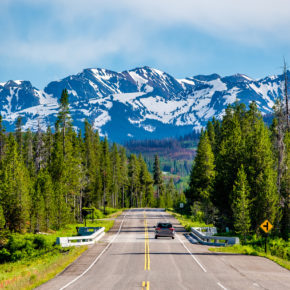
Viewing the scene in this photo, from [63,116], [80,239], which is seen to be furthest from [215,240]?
[63,116]

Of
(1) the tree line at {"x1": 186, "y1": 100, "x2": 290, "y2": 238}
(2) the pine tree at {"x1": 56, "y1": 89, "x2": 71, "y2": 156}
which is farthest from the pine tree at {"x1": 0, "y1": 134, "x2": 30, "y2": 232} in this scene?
(1) the tree line at {"x1": 186, "y1": 100, "x2": 290, "y2": 238}

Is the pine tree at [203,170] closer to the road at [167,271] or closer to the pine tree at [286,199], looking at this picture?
the pine tree at [286,199]

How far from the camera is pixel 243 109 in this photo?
63.1 m

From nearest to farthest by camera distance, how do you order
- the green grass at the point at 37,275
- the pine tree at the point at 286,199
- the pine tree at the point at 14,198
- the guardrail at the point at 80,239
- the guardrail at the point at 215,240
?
1. the green grass at the point at 37,275
2. the guardrail at the point at 80,239
3. the guardrail at the point at 215,240
4. the pine tree at the point at 286,199
5. the pine tree at the point at 14,198

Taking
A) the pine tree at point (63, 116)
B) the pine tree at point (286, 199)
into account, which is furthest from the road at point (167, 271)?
the pine tree at point (63, 116)

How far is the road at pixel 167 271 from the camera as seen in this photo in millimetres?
17500

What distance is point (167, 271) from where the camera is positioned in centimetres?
2100

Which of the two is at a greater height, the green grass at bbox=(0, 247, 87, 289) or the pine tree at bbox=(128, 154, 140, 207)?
the pine tree at bbox=(128, 154, 140, 207)

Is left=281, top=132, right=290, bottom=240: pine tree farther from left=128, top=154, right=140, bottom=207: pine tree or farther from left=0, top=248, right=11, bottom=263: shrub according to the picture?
left=128, top=154, right=140, bottom=207: pine tree

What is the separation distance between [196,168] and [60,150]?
2321 cm

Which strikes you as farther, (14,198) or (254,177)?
(14,198)

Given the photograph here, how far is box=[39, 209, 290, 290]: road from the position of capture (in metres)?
17.5

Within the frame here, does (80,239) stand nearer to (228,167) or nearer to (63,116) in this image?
(228,167)

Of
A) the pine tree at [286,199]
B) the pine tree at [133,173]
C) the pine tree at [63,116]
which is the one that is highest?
the pine tree at [63,116]
